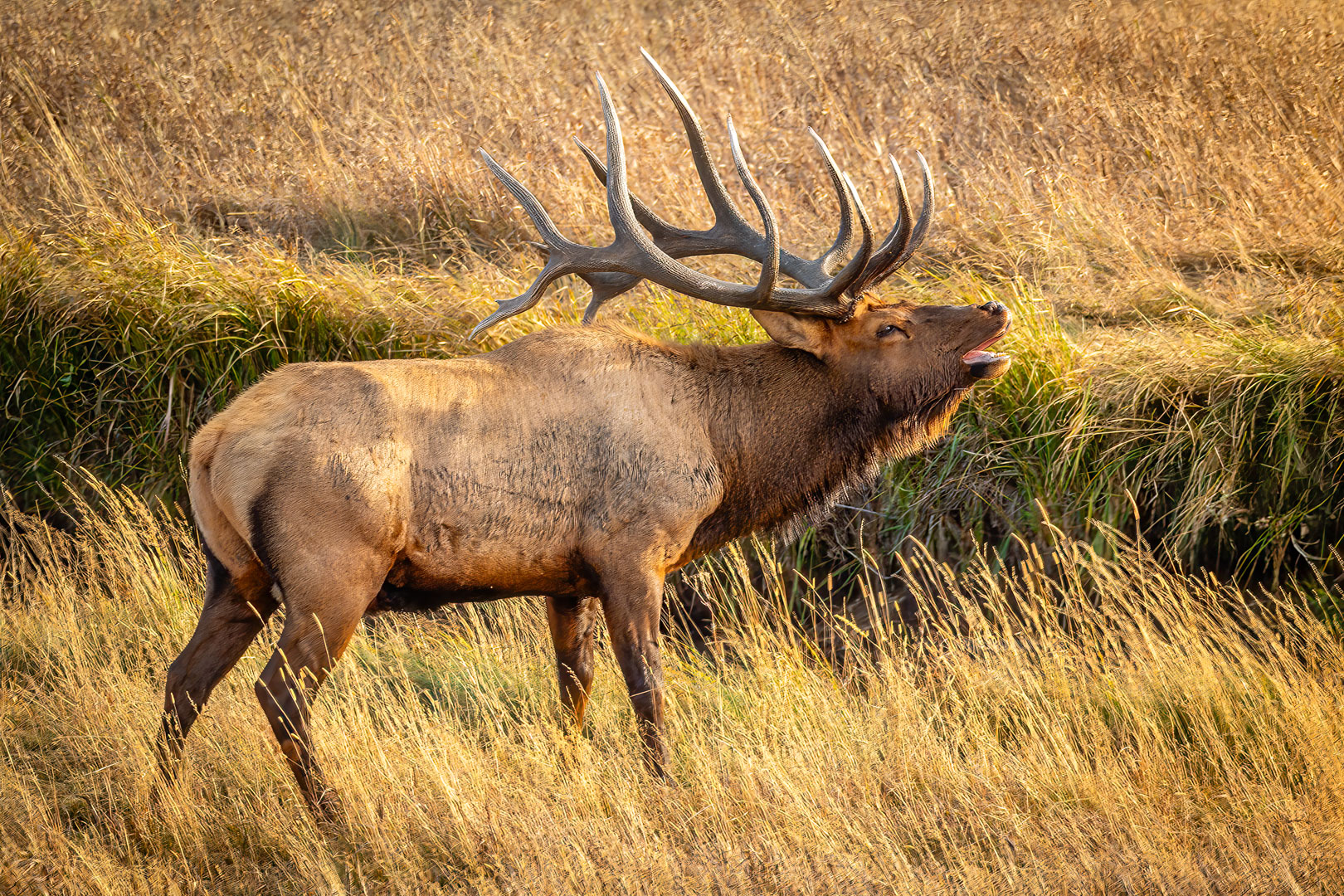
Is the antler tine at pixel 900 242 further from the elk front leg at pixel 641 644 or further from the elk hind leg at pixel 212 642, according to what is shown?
the elk hind leg at pixel 212 642

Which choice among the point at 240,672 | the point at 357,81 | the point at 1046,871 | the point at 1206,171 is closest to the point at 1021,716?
the point at 1046,871

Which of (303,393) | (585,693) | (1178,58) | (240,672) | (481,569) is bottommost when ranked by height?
(240,672)

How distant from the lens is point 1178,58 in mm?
10195

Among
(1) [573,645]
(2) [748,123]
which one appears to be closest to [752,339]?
(1) [573,645]

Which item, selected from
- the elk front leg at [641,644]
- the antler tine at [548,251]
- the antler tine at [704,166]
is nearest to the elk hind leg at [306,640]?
the elk front leg at [641,644]

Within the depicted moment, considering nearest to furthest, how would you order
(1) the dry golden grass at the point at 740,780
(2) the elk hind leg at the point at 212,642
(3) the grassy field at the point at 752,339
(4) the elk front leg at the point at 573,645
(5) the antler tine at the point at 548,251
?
(1) the dry golden grass at the point at 740,780
(3) the grassy field at the point at 752,339
(2) the elk hind leg at the point at 212,642
(4) the elk front leg at the point at 573,645
(5) the antler tine at the point at 548,251

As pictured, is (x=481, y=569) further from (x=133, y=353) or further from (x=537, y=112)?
(x=537, y=112)

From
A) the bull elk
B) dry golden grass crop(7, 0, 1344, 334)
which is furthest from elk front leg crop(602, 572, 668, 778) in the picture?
dry golden grass crop(7, 0, 1344, 334)

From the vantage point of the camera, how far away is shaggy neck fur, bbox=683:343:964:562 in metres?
4.34

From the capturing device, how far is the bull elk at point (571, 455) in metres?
3.65

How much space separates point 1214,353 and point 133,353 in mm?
5851

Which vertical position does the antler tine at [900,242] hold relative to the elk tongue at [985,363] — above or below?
above

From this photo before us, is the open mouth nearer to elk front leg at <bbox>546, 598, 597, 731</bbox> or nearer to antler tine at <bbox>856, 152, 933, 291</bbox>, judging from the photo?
antler tine at <bbox>856, 152, 933, 291</bbox>

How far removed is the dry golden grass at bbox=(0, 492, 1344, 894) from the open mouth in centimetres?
95
